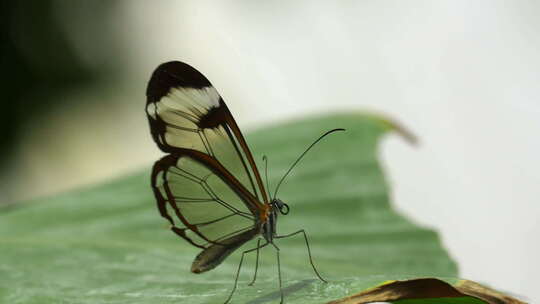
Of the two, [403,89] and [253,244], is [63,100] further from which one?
[253,244]

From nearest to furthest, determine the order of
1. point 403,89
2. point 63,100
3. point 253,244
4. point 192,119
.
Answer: point 192,119 < point 253,244 < point 403,89 < point 63,100

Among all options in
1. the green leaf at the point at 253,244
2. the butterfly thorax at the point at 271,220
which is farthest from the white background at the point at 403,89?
the butterfly thorax at the point at 271,220

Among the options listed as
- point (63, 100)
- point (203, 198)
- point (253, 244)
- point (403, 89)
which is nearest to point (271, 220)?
point (203, 198)

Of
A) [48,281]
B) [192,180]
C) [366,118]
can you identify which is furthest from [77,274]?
[366,118]

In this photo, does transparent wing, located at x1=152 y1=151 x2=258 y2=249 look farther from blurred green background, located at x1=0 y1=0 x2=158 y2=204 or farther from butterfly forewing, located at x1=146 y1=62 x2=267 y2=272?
blurred green background, located at x1=0 y1=0 x2=158 y2=204

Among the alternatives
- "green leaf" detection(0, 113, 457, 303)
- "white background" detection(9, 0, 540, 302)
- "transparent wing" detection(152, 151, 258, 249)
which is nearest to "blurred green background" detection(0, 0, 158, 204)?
"white background" detection(9, 0, 540, 302)

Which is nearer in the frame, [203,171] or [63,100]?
[203,171]

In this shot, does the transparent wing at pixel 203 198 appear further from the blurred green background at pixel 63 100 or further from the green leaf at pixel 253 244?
the blurred green background at pixel 63 100
